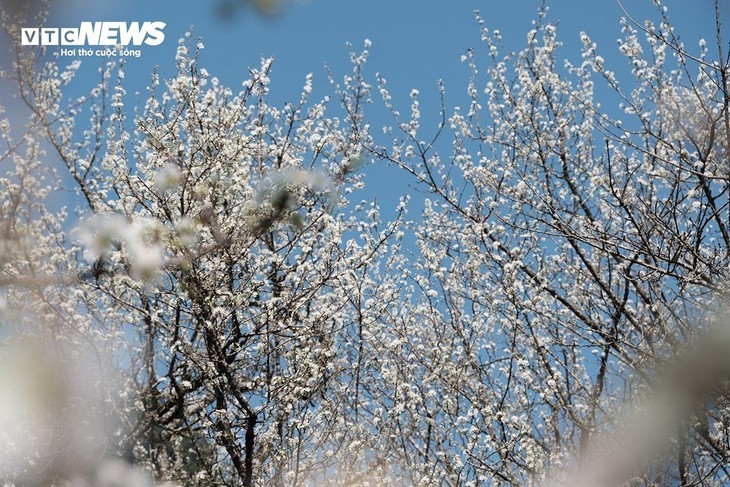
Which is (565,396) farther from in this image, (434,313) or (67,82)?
(67,82)

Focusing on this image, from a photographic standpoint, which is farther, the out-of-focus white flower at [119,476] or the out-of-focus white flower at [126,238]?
the out-of-focus white flower at [119,476]

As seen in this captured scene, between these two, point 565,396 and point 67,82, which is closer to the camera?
point 565,396

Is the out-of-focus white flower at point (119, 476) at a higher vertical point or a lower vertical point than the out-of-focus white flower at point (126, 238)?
higher

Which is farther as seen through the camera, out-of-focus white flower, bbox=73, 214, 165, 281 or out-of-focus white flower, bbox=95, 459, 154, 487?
out-of-focus white flower, bbox=95, 459, 154, 487

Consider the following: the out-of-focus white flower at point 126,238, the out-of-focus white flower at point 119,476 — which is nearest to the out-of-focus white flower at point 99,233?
the out-of-focus white flower at point 126,238

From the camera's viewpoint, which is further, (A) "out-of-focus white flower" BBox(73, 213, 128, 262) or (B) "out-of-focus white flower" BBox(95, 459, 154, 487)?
(B) "out-of-focus white flower" BBox(95, 459, 154, 487)

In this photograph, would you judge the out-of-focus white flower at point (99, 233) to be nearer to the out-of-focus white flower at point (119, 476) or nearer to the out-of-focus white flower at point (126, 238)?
the out-of-focus white flower at point (126, 238)

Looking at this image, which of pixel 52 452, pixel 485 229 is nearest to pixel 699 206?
pixel 485 229

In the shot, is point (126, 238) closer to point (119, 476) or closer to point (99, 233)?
point (99, 233)

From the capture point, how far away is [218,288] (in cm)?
668

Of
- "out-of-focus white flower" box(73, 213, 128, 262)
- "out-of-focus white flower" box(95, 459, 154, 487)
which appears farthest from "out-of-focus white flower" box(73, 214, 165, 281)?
"out-of-focus white flower" box(95, 459, 154, 487)

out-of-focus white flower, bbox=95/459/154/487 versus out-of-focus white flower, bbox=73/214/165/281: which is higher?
out-of-focus white flower, bbox=95/459/154/487

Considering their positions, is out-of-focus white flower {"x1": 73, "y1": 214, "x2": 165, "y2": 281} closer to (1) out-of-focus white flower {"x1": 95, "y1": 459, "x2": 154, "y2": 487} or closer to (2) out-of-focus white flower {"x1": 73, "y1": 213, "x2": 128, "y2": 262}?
(2) out-of-focus white flower {"x1": 73, "y1": 213, "x2": 128, "y2": 262}

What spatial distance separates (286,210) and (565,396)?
6.57 metres
